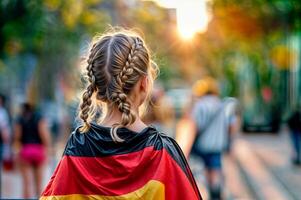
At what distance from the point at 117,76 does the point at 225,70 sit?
178 ft

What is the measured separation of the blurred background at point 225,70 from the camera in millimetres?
16531

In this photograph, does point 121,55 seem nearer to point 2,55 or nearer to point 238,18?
point 2,55

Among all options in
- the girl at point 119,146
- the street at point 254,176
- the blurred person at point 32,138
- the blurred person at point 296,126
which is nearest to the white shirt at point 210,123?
the street at point 254,176

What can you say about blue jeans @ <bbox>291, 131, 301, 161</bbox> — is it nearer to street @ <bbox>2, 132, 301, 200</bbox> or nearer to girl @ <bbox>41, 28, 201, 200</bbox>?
street @ <bbox>2, 132, 301, 200</bbox>

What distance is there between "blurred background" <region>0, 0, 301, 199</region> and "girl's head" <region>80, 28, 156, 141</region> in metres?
0.70

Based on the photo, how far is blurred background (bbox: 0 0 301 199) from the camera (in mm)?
16531

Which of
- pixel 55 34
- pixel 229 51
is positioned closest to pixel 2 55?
pixel 55 34

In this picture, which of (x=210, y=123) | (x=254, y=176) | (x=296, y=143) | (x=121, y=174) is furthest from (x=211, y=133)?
(x=121, y=174)

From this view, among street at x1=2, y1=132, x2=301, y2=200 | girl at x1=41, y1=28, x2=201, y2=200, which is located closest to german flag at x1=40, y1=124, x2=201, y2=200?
girl at x1=41, y1=28, x2=201, y2=200

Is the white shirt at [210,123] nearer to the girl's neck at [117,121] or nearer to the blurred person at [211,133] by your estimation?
the blurred person at [211,133]

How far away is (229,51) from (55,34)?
3135cm

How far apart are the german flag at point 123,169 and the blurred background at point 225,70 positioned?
82 centimetres

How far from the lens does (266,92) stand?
113ft

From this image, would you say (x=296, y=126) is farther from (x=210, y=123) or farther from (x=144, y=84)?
(x=144, y=84)
